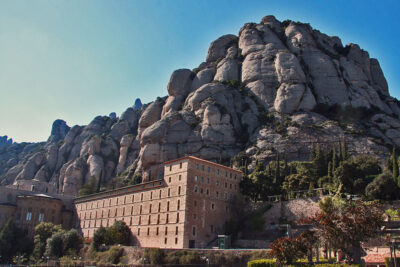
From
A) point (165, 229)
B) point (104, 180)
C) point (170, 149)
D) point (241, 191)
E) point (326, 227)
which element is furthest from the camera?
point (104, 180)

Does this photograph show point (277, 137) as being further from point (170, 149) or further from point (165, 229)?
point (165, 229)

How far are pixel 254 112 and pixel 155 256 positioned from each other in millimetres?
55007

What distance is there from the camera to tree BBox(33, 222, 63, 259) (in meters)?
63.4

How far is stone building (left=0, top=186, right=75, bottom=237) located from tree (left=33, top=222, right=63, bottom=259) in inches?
385

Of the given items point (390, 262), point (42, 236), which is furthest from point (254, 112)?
point (390, 262)

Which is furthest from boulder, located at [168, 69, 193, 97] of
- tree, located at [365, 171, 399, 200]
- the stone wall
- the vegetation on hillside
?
tree, located at [365, 171, 399, 200]

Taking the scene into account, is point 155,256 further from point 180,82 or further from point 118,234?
point 180,82

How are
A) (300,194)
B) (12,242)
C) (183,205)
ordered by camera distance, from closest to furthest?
(183,205), (300,194), (12,242)

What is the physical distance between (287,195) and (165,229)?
19793mm

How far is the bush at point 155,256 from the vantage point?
45.7 metres

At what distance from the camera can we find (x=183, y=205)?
5234 cm

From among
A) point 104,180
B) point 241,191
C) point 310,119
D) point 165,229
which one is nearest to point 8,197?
point 104,180

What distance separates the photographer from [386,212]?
42250 mm

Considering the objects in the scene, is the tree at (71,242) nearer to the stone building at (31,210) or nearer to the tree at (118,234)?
the tree at (118,234)
